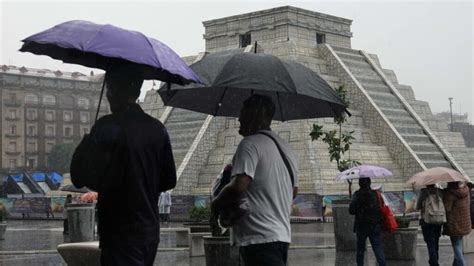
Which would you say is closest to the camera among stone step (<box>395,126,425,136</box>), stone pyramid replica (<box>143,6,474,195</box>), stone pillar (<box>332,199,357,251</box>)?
stone pillar (<box>332,199,357,251</box>)

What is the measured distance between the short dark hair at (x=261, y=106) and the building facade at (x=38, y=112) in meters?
105

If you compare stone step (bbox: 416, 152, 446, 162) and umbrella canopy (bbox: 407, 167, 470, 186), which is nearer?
umbrella canopy (bbox: 407, 167, 470, 186)

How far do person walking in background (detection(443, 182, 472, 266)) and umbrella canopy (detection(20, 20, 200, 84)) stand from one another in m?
7.94

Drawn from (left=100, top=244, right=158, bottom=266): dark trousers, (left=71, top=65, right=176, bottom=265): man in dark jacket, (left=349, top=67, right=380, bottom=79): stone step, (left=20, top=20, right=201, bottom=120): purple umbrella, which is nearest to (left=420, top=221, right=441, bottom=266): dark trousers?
(left=20, top=20, right=201, bottom=120): purple umbrella

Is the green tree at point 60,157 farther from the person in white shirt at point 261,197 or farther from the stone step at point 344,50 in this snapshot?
the person in white shirt at point 261,197

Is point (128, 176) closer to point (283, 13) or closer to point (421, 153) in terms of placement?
point (421, 153)

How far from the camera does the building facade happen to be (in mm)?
110500

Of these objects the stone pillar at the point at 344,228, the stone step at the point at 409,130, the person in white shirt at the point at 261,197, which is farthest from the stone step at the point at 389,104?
the person in white shirt at the point at 261,197

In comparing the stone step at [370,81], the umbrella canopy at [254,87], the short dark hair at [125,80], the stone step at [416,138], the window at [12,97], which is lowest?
the short dark hair at [125,80]

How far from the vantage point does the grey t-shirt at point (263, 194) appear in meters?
6.51

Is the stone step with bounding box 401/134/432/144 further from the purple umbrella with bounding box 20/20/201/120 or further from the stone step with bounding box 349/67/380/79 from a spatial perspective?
the purple umbrella with bounding box 20/20/201/120

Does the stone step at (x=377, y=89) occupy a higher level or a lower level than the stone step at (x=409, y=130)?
higher

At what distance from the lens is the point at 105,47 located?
6.25m

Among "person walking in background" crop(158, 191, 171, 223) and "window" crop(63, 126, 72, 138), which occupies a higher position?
"window" crop(63, 126, 72, 138)
